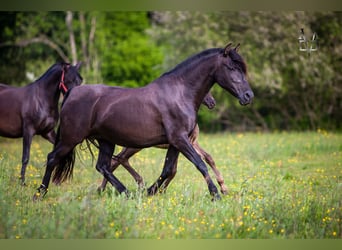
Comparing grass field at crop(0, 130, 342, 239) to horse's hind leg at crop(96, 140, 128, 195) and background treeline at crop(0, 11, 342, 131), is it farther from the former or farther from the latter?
background treeline at crop(0, 11, 342, 131)

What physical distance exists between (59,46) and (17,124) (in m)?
11.8

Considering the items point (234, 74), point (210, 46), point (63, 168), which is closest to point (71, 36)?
point (210, 46)

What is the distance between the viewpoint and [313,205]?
287 inches

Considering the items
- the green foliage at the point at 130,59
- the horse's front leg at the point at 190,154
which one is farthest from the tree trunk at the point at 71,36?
the horse's front leg at the point at 190,154

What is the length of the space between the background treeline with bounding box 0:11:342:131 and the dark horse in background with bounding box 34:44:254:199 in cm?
880

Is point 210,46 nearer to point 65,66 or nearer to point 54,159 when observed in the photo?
point 65,66

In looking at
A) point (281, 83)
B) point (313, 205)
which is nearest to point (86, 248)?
point (313, 205)

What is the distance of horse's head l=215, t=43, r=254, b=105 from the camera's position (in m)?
7.96

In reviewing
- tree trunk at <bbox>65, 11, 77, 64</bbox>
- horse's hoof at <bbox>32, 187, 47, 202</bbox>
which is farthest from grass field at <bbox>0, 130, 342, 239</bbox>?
tree trunk at <bbox>65, 11, 77, 64</bbox>

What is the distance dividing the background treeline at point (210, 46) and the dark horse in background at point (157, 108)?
8.80 m

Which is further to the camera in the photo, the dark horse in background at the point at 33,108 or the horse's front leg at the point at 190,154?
the dark horse in background at the point at 33,108

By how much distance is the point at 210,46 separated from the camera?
60.6 feet

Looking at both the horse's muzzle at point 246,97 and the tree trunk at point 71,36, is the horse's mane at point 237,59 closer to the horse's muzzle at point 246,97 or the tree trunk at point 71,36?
the horse's muzzle at point 246,97

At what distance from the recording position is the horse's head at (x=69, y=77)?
9.98m
